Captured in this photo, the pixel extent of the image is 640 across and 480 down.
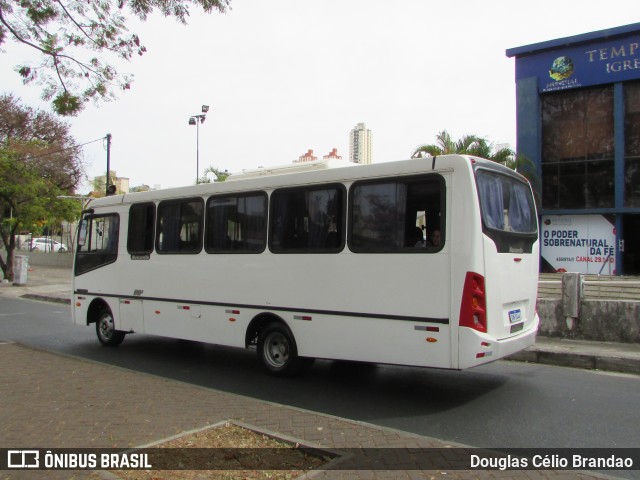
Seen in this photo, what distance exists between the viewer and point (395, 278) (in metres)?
5.99

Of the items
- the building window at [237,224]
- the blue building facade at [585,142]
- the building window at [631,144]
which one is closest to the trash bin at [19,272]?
the building window at [237,224]

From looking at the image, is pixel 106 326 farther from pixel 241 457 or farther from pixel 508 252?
pixel 508 252

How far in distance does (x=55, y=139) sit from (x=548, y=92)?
95.6ft

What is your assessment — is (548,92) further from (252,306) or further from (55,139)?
(55,139)

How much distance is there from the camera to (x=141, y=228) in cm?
912

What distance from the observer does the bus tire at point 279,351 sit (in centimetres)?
705

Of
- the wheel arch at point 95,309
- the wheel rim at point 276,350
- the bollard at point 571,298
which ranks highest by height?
the bollard at point 571,298

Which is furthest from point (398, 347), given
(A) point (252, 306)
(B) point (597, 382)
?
(B) point (597, 382)

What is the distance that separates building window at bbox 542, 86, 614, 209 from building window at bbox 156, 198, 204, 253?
19424mm

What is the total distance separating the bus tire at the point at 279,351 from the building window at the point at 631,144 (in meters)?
19.9

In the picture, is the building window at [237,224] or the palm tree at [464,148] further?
the palm tree at [464,148]

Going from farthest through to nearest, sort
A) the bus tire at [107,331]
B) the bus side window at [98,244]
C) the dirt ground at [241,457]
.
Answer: the bus tire at [107,331]
the bus side window at [98,244]
the dirt ground at [241,457]

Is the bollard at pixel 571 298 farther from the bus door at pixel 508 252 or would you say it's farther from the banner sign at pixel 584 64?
the banner sign at pixel 584 64

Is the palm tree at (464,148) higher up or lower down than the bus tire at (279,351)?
higher up
